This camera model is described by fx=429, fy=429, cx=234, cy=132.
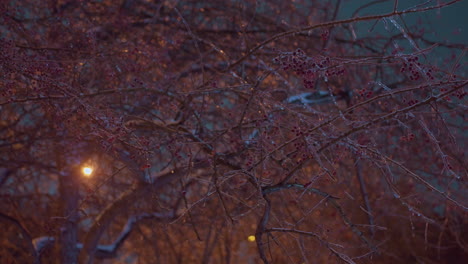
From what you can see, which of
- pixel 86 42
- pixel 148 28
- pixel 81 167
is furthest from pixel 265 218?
pixel 148 28

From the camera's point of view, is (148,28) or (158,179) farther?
(148,28)

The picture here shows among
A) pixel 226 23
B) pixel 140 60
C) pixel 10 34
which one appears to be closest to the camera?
pixel 10 34

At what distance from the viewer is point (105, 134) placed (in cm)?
332

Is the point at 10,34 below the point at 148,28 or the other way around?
below

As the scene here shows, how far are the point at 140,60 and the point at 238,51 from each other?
5.88 feet

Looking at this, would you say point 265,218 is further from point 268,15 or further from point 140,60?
point 268,15

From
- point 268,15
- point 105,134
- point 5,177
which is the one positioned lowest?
point 105,134

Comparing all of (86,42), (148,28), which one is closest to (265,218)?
(86,42)

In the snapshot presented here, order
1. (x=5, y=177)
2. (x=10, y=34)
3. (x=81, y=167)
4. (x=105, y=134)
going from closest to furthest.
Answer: (x=105, y=134), (x=10, y=34), (x=81, y=167), (x=5, y=177)

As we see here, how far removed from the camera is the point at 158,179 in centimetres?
583

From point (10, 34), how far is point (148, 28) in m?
2.48

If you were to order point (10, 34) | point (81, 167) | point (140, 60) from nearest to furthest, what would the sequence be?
1. point (10, 34)
2. point (140, 60)
3. point (81, 167)

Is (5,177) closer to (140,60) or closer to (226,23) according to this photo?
(140,60)

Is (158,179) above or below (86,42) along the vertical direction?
below
